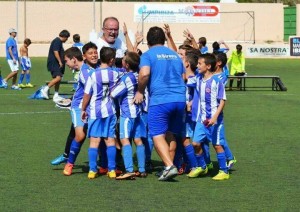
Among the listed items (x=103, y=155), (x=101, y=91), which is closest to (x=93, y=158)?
(x=103, y=155)

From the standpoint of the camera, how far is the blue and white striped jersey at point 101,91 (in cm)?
1018

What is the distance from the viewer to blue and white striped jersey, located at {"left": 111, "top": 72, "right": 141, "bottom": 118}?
1022 cm

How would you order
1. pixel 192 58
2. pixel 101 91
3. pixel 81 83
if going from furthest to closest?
pixel 192 58 < pixel 81 83 < pixel 101 91

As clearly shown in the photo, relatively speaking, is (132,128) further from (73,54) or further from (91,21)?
(91,21)

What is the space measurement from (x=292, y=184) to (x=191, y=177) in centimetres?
129

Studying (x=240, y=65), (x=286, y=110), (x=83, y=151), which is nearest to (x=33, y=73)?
(x=240, y=65)

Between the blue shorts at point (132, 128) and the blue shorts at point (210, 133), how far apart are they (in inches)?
27.8

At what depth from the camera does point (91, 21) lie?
64500 millimetres

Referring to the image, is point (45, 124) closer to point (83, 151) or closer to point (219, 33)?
point (83, 151)

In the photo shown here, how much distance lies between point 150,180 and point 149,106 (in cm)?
92

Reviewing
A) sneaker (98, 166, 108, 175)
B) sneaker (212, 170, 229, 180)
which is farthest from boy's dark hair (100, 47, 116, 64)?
sneaker (212, 170, 229, 180)

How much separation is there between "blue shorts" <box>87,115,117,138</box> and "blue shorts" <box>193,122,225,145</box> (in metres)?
1.05

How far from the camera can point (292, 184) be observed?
32.6 feet

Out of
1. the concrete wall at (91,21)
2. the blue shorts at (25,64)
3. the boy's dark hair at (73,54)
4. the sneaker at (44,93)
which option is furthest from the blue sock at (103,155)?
the concrete wall at (91,21)
